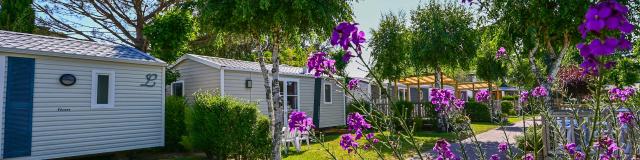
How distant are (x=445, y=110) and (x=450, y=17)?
11518 mm

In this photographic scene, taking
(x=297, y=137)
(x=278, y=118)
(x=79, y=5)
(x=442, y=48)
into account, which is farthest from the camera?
(x=79, y=5)

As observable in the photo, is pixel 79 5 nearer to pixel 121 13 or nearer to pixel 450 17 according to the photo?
pixel 121 13

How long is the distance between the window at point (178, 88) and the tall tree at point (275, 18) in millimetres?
5699

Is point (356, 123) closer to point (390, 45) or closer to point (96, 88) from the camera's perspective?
point (96, 88)

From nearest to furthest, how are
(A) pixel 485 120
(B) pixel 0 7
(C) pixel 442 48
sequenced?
(C) pixel 442 48 < (B) pixel 0 7 < (A) pixel 485 120

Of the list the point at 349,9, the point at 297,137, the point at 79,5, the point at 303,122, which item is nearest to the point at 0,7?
the point at 79,5

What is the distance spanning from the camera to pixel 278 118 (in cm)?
816

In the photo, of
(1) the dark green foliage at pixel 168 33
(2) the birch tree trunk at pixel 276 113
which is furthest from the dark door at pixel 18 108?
(1) the dark green foliage at pixel 168 33

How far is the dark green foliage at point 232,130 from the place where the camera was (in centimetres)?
866

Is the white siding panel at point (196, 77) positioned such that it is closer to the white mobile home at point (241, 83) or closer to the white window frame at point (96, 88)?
the white mobile home at point (241, 83)

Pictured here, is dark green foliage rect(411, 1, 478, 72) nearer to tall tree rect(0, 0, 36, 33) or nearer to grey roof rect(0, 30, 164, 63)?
grey roof rect(0, 30, 164, 63)

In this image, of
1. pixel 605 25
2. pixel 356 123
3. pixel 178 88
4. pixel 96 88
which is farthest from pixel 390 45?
pixel 605 25

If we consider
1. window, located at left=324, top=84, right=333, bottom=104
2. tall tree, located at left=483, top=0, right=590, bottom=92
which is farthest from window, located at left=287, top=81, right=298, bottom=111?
tall tree, located at left=483, top=0, right=590, bottom=92

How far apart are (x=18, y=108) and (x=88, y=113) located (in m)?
1.28
